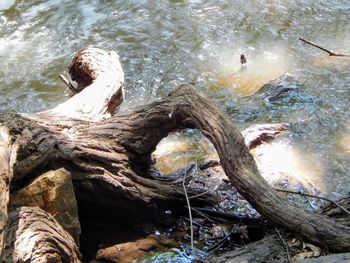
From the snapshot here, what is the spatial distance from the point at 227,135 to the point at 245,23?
333cm

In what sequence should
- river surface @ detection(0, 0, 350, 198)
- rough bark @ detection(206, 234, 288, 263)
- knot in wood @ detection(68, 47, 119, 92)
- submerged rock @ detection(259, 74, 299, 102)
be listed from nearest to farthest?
rough bark @ detection(206, 234, 288, 263)
river surface @ detection(0, 0, 350, 198)
knot in wood @ detection(68, 47, 119, 92)
submerged rock @ detection(259, 74, 299, 102)

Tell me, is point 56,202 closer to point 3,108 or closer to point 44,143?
point 44,143

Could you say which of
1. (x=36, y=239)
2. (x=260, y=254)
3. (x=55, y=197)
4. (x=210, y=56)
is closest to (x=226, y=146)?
(x=260, y=254)

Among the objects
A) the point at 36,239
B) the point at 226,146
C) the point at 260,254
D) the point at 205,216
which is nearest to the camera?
the point at 36,239

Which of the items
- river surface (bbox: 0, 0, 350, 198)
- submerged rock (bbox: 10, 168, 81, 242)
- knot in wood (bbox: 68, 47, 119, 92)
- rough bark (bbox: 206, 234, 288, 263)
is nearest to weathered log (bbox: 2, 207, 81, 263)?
submerged rock (bbox: 10, 168, 81, 242)

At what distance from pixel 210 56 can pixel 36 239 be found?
137 inches

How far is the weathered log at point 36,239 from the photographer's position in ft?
7.38

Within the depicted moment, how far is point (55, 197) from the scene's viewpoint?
266cm

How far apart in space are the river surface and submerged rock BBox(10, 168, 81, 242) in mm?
1374

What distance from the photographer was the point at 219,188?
3.41 metres

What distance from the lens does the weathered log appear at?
88.6 inches

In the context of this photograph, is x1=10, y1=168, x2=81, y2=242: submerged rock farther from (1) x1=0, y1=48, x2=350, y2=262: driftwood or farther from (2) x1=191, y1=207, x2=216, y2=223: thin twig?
(2) x1=191, y1=207, x2=216, y2=223: thin twig

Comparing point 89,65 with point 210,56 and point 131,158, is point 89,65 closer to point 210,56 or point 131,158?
point 131,158

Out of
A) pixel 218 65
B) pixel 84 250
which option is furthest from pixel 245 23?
pixel 84 250
